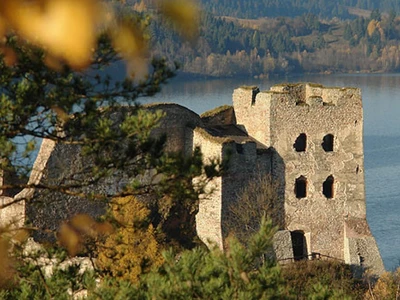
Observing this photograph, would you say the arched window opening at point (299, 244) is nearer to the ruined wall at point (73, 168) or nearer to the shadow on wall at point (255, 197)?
the shadow on wall at point (255, 197)

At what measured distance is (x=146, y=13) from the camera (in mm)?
10562

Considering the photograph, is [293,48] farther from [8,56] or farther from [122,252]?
[8,56]

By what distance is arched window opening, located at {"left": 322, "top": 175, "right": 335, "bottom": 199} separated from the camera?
78.5 ft

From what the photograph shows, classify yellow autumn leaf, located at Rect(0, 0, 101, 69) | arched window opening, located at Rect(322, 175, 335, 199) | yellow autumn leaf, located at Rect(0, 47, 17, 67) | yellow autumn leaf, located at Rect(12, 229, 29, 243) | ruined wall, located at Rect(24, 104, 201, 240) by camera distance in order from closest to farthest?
yellow autumn leaf, located at Rect(0, 0, 101, 69) < yellow autumn leaf, located at Rect(0, 47, 17, 67) < yellow autumn leaf, located at Rect(12, 229, 29, 243) < ruined wall, located at Rect(24, 104, 201, 240) < arched window opening, located at Rect(322, 175, 335, 199)

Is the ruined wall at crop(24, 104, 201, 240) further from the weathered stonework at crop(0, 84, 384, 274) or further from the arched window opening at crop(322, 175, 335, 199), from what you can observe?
the arched window opening at crop(322, 175, 335, 199)

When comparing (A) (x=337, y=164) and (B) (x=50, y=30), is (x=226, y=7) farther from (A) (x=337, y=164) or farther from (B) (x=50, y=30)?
(B) (x=50, y=30)

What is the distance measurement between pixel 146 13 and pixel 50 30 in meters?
1.40

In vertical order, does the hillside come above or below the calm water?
above

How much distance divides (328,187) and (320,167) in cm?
49

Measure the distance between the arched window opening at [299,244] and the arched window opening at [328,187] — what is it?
3.01ft

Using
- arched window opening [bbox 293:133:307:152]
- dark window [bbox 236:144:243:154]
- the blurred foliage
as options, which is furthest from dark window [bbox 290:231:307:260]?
the blurred foliage

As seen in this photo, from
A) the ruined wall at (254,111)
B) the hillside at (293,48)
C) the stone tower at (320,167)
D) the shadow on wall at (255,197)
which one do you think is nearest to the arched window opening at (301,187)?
the stone tower at (320,167)

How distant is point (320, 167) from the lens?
23.8 metres

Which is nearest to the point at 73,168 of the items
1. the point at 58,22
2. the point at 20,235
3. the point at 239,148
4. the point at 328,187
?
the point at 239,148
